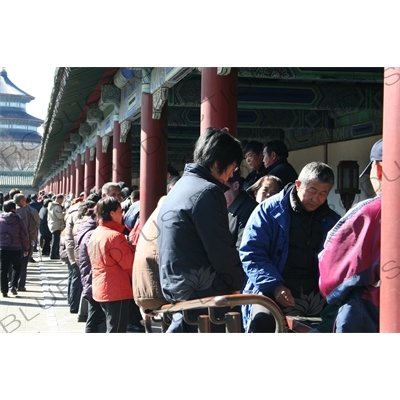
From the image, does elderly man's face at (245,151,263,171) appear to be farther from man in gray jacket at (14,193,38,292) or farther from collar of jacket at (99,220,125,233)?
man in gray jacket at (14,193,38,292)

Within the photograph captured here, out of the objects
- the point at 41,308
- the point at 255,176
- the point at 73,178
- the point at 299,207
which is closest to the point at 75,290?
the point at 41,308

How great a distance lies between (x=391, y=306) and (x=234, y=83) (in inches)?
134

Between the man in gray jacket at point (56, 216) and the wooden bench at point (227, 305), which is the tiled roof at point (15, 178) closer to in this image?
the man in gray jacket at point (56, 216)

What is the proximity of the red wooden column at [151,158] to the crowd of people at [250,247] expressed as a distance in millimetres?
3207

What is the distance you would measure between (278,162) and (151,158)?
3797 mm

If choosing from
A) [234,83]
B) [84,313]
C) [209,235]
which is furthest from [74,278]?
[209,235]

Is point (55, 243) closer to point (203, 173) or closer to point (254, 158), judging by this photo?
point (254, 158)

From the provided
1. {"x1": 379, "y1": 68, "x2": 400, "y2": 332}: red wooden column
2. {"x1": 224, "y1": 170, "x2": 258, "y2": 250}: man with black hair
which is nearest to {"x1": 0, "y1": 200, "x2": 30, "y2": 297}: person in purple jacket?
{"x1": 224, "y1": 170, "x2": 258, "y2": 250}: man with black hair

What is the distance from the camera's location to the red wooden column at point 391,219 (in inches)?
117

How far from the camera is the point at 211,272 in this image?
3.38m

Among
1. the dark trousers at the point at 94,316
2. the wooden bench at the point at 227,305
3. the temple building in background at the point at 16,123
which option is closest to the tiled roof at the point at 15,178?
the temple building in background at the point at 16,123

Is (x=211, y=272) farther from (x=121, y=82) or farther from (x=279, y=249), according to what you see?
(x=121, y=82)

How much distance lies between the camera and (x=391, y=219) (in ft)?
9.77

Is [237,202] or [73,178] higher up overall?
[73,178]
